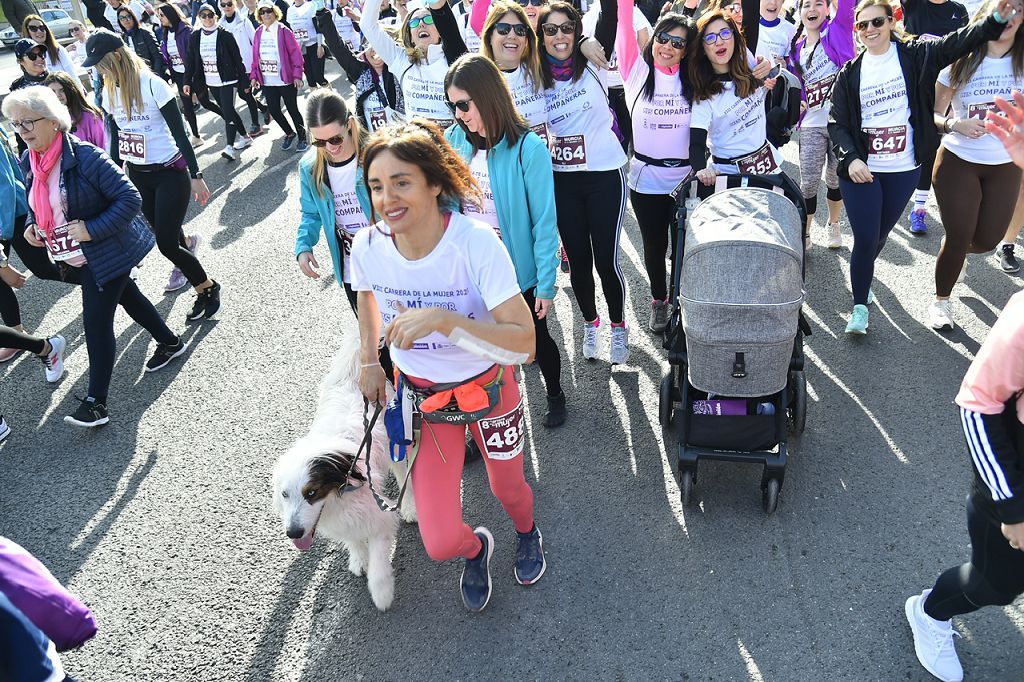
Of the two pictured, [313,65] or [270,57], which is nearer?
[270,57]

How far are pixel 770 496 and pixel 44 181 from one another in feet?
15.6

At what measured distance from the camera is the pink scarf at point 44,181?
451cm

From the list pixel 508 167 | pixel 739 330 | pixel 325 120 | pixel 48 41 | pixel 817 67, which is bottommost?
pixel 739 330

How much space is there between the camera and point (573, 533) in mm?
3656

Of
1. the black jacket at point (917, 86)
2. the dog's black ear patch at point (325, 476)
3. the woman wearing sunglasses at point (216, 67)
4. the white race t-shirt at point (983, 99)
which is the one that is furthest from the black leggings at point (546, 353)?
the woman wearing sunglasses at point (216, 67)

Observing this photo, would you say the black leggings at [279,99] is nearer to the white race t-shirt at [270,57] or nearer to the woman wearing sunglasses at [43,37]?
the white race t-shirt at [270,57]

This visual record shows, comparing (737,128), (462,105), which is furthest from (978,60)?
(462,105)

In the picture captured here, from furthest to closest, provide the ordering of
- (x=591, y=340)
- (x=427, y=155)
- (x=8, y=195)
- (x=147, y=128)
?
(x=147, y=128) < (x=8, y=195) < (x=591, y=340) < (x=427, y=155)

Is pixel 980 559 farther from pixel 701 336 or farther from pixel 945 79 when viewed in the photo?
pixel 945 79

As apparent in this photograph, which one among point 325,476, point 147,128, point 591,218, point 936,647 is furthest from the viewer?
point 147,128

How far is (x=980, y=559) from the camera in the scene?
7.99 ft

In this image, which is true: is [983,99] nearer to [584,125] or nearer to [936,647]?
[584,125]

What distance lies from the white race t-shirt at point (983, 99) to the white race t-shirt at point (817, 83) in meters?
1.10

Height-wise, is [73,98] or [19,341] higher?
[73,98]
